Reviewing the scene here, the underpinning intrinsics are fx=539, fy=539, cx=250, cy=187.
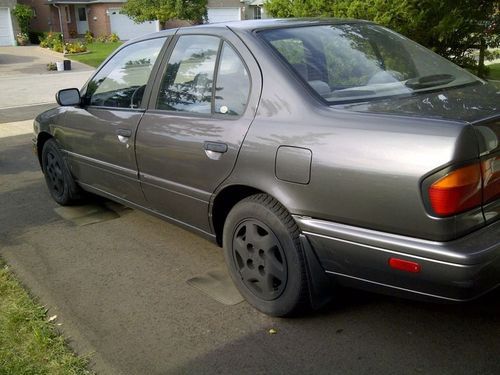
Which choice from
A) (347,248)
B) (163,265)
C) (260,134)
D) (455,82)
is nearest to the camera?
(347,248)

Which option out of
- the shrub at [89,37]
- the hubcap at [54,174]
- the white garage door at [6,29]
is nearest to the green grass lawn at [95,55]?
the shrub at [89,37]

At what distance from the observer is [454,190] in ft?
7.45

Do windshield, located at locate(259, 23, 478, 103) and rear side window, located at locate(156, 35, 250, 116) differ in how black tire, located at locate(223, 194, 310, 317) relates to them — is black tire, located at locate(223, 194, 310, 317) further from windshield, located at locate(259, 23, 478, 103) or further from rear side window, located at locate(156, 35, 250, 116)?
windshield, located at locate(259, 23, 478, 103)

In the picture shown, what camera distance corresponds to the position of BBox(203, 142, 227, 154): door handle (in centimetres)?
Answer: 312

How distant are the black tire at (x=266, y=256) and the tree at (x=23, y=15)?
3589cm

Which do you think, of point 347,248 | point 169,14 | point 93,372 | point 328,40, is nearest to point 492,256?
point 347,248

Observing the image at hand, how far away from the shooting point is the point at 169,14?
95.2 ft

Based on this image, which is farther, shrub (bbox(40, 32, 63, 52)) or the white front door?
the white front door

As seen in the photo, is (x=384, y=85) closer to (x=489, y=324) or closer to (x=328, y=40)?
(x=328, y=40)

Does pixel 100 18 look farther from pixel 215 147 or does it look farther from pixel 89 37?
pixel 215 147

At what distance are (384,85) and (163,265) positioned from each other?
2019mm

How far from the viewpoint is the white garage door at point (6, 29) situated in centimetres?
3434

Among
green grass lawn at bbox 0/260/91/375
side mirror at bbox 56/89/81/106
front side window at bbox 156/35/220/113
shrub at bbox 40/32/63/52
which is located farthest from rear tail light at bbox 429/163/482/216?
shrub at bbox 40/32/63/52

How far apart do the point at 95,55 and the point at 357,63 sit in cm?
2695
